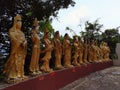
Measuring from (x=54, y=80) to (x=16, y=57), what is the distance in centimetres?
271

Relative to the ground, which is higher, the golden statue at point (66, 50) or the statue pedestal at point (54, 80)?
the golden statue at point (66, 50)

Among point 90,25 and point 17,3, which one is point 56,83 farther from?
point 90,25

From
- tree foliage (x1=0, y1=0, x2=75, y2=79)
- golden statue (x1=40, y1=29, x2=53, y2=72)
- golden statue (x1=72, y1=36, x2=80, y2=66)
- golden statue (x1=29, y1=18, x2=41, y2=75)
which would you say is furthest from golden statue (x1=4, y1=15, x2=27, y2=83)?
golden statue (x1=72, y1=36, x2=80, y2=66)

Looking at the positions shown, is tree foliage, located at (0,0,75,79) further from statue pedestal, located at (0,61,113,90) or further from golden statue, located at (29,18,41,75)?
golden statue, located at (29,18,41,75)

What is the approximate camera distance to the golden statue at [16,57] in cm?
784

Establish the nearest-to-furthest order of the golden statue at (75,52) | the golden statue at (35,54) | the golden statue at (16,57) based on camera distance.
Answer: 1. the golden statue at (16,57)
2. the golden statue at (35,54)
3. the golden statue at (75,52)

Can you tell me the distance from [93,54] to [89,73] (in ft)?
9.06

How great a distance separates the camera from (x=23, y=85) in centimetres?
780

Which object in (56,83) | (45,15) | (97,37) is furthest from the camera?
(97,37)

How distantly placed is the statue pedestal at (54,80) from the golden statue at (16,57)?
266mm

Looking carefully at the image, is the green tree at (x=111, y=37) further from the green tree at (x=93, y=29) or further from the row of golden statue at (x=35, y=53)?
the row of golden statue at (x=35, y=53)

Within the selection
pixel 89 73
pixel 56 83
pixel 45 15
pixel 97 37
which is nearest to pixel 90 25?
pixel 97 37

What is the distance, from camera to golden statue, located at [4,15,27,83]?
309 inches

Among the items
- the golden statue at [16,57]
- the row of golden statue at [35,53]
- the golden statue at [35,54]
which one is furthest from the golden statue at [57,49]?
the golden statue at [16,57]
